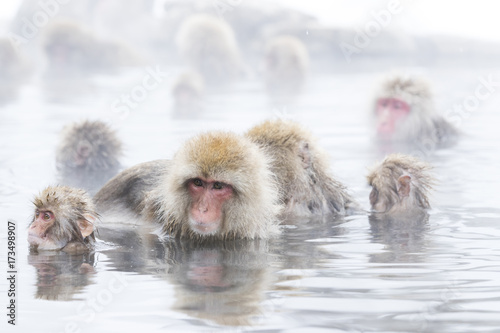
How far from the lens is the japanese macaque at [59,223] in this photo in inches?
202

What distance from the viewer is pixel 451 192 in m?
7.18

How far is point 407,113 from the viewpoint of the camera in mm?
9859

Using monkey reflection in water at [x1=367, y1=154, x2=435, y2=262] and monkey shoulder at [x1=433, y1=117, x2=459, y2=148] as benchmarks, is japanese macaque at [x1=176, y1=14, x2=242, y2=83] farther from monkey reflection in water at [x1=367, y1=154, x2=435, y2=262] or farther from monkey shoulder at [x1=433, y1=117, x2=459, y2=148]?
monkey reflection in water at [x1=367, y1=154, x2=435, y2=262]

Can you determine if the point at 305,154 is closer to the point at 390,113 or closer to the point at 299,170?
the point at 299,170

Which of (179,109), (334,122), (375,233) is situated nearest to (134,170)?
(375,233)

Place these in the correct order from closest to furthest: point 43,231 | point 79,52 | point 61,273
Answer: point 61,273, point 43,231, point 79,52

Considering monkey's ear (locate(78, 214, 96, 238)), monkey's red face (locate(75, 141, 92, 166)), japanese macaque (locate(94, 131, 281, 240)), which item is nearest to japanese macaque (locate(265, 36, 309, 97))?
monkey's red face (locate(75, 141, 92, 166))

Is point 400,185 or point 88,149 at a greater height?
point 88,149

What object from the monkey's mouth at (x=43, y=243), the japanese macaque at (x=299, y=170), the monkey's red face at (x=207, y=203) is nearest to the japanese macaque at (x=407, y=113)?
the japanese macaque at (x=299, y=170)

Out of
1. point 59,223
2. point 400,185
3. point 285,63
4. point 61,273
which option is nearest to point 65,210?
point 59,223

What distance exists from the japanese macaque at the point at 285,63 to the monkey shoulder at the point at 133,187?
9306 mm

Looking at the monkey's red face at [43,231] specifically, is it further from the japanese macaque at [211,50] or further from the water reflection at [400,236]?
the japanese macaque at [211,50]

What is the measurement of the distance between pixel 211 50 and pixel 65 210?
1123 centimetres

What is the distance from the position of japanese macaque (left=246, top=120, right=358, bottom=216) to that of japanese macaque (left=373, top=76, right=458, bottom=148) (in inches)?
140
